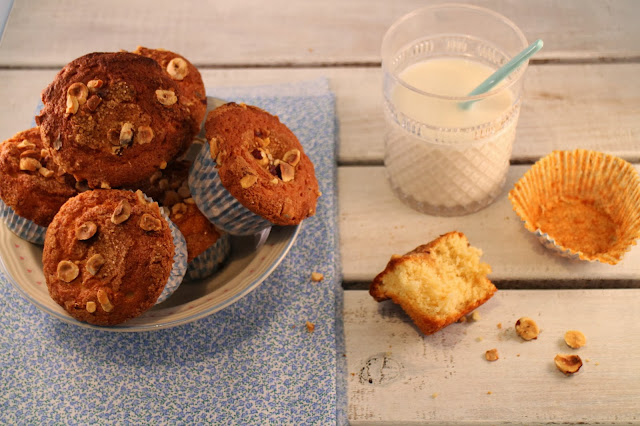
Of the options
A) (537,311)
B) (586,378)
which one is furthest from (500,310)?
(586,378)

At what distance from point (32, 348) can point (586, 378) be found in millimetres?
1132

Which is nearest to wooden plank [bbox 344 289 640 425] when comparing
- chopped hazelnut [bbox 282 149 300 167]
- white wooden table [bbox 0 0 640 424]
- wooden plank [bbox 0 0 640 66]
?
white wooden table [bbox 0 0 640 424]

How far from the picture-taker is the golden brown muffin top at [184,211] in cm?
138

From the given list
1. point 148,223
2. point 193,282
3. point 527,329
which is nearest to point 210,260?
point 193,282

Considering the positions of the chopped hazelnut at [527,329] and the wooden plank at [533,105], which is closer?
the chopped hazelnut at [527,329]

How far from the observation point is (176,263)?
1299 mm

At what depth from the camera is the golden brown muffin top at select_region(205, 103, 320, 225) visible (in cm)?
128

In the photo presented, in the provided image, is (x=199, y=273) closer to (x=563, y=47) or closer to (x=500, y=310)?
(x=500, y=310)

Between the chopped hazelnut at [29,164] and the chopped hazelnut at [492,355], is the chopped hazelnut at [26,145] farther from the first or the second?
the chopped hazelnut at [492,355]

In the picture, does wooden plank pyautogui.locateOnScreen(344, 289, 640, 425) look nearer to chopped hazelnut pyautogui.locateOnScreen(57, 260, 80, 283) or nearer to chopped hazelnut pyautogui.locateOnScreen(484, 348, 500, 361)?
chopped hazelnut pyautogui.locateOnScreen(484, 348, 500, 361)

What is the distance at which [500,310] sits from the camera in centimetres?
146

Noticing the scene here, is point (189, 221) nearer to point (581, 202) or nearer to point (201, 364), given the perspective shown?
point (201, 364)

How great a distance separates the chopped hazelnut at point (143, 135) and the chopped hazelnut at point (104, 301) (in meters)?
0.29

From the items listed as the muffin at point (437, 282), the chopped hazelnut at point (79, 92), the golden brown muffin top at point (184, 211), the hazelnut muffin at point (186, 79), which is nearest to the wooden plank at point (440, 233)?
the muffin at point (437, 282)
